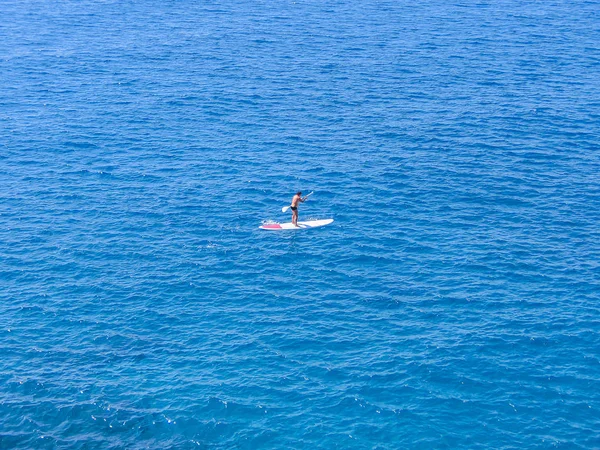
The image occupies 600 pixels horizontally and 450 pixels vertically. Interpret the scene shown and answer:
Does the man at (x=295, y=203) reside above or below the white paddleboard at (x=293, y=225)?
above

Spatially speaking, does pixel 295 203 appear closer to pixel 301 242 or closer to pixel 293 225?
pixel 293 225

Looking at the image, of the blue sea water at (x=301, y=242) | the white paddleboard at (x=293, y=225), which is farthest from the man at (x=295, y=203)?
the blue sea water at (x=301, y=242)

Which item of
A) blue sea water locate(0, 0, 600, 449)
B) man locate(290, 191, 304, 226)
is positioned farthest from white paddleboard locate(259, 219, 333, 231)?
blue sea water locate(0, 0, 600, 449)

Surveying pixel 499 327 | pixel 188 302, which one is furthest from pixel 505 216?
pixel 188 302

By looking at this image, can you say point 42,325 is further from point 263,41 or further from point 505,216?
point 263,41

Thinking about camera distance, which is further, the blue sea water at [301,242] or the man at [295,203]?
the man at [295,203]

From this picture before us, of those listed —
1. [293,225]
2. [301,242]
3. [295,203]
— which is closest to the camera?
[301,242]

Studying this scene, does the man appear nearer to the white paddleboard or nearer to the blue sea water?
the white paddleboard

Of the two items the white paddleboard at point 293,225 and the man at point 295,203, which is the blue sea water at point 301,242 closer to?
the white paddleboard at point 293,225

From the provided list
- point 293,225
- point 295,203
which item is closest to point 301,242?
point 293,225
